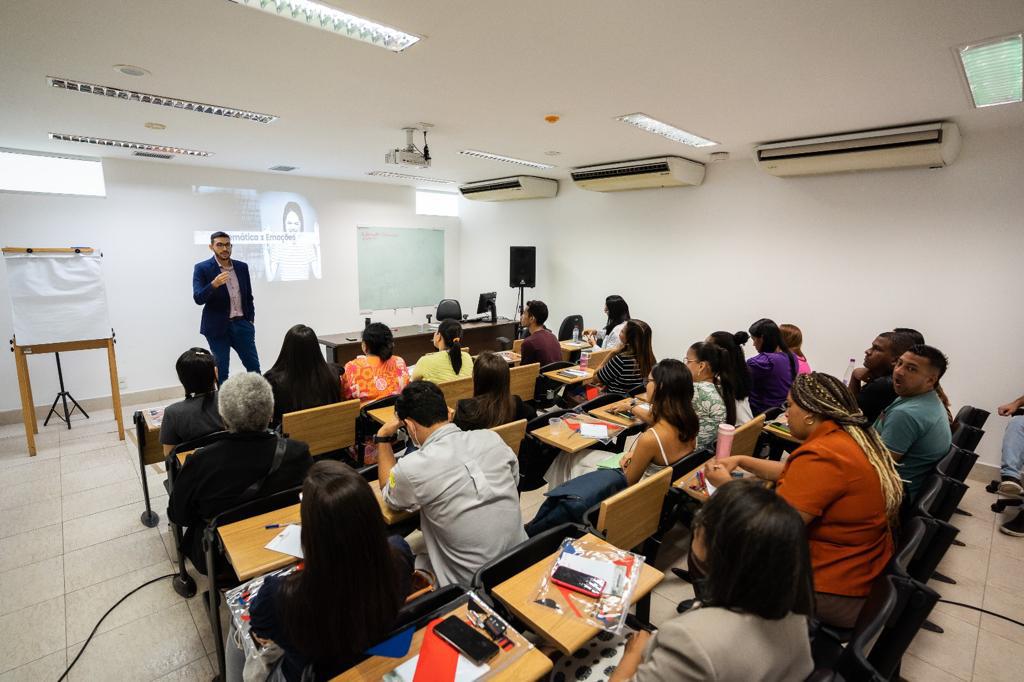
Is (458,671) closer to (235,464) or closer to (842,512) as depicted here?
(235,464)

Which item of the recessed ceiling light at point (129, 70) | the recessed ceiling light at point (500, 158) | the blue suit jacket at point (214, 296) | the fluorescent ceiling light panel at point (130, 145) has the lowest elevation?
the blue suit jacket at point (214, 296)

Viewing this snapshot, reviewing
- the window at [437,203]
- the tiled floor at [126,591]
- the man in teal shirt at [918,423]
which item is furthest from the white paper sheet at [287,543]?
the window at [437,203]

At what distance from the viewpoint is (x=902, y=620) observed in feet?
4.57

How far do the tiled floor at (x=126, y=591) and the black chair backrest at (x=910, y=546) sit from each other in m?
0.94

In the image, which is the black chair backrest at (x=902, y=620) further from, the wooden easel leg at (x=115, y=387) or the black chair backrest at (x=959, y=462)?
the wooden easel leg at (x=115, y=387)

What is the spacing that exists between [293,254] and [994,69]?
749 centimetres

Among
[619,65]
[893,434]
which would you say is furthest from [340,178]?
[893,434]

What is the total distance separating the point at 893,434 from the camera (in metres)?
2.55

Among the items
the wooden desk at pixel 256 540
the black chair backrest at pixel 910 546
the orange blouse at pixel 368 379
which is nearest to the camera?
the black chair backrest at pixel 910 546

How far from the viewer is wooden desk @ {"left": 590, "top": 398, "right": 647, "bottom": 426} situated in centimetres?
327

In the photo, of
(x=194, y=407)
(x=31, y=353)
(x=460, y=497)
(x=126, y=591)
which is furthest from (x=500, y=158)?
(x=126, y=591)

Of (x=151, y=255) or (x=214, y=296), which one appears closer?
(x=214, y=296)

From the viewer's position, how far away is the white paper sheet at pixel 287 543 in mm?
1769

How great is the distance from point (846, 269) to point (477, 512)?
4.96 meters
